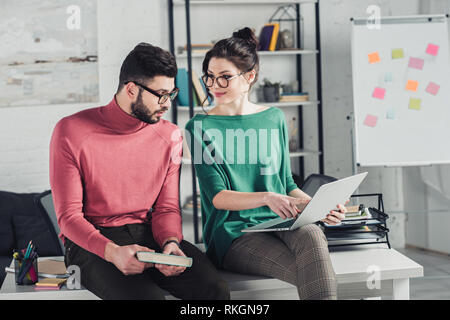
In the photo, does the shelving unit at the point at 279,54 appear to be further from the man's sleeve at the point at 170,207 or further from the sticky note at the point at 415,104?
the man's sleeve at the point at 170,207

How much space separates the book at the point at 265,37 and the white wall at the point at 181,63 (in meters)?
0.20

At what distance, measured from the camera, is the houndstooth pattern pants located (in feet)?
4.71

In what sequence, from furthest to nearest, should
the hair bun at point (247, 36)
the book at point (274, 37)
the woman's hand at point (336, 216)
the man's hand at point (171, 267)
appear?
the book at point (274, 37) < the hair bun at point (247, 36) < the woman's hand at point (336, 216) < the man's hand at point (171, 267)

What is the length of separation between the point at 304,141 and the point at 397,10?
1.24 meters

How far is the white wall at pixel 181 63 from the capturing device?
3.60 meters

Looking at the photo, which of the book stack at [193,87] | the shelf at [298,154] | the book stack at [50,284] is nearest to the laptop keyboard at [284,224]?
the book stack at [50,284]

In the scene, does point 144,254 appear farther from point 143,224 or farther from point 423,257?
point 423,257

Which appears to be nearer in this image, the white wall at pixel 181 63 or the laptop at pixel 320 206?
the laptop at pixel 320 206

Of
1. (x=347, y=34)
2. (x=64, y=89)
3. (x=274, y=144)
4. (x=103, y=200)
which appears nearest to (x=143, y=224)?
(x=103, y=200)

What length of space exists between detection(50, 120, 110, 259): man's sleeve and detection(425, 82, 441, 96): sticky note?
2.66m

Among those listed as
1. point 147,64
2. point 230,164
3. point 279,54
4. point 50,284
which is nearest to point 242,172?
point 230,164

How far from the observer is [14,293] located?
1512 millimetres

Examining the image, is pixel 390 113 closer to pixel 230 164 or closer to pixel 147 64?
pixel 230 164

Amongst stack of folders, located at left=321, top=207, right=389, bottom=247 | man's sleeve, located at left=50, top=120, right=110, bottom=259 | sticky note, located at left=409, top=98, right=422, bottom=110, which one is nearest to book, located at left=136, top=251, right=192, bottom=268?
man's sleeve, located at left=50, top=120, right=110, bottom=259
